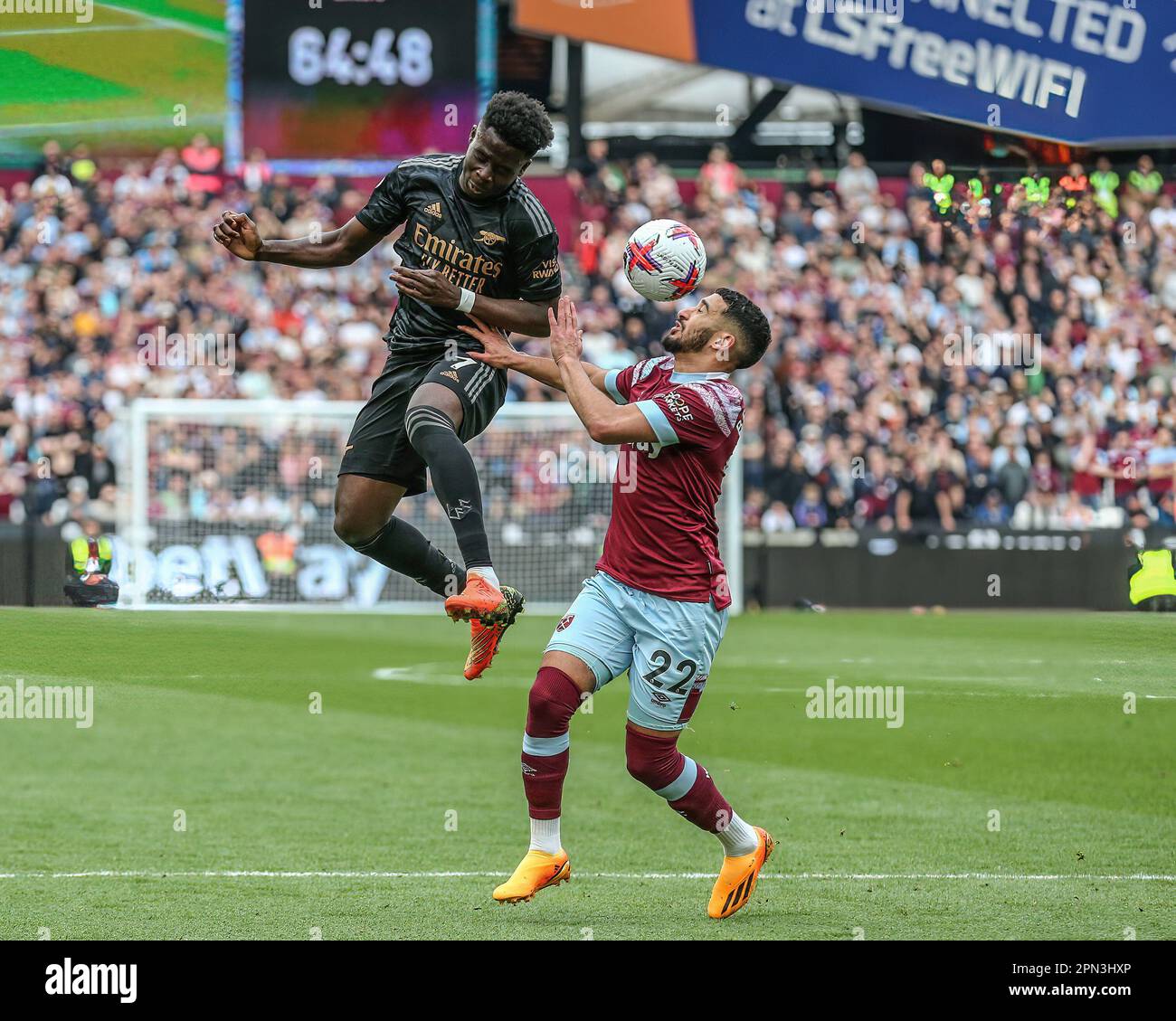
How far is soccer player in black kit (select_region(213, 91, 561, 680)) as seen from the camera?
24.4ft

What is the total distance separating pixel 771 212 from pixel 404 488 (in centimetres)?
1733

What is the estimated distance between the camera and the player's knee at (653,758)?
24.9 feet

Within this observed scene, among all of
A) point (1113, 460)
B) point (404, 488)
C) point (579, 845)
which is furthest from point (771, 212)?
point (404, 488)

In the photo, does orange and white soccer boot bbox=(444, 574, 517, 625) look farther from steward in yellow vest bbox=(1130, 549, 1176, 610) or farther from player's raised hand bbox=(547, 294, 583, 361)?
steward in yellow vest bbox=(1130, 549, 1176, 610)

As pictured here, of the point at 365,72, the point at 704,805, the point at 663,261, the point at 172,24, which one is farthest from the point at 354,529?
the point at 365,72

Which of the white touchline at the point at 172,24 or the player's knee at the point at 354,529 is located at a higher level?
the white touchline at the point at 172,24

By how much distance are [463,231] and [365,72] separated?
616 inches

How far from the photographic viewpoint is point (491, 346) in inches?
299

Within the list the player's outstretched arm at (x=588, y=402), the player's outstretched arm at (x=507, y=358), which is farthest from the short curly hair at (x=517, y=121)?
the player's outstretched arm at (x=507, y=358)

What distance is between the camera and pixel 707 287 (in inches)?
879

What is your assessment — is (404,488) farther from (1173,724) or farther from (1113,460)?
(1113,460)

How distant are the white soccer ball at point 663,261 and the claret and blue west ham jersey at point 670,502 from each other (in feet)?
1.26

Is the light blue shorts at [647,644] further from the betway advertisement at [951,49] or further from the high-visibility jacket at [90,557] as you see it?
the betway advertisement at [951,49]

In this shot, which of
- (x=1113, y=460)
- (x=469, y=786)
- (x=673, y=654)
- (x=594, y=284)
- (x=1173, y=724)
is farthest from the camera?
(x=594, y=284)
